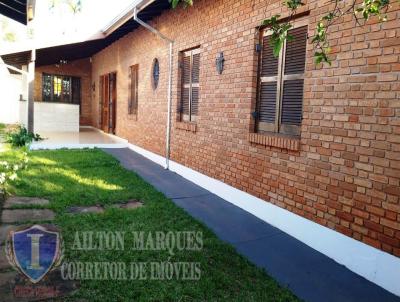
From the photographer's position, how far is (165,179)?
22.7 feet

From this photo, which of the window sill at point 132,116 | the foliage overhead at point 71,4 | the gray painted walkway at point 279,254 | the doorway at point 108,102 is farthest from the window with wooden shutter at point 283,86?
the foliage overhead at point 71,4

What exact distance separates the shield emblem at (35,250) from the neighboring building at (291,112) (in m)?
2.69

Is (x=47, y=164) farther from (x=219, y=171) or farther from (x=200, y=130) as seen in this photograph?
(x=219, y=171)

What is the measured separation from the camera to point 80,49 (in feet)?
47.2

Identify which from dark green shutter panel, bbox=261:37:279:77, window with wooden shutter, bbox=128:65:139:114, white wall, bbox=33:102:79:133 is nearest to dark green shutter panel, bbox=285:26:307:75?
dark green shutter panel, bbox=261:37:279:77

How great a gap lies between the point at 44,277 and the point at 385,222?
3.00 m

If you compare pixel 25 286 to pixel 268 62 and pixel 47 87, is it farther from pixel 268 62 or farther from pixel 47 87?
pixel 47 87

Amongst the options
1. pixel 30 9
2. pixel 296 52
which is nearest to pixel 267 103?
pixel 296 52

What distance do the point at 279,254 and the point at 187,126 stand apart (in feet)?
12.5

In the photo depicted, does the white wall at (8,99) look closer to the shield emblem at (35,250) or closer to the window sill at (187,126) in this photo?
the window sill at (187,126)

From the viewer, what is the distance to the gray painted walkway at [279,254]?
3055 millimetres

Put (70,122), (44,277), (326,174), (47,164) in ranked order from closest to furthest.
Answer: (44,277), (326,174), (47,164), (70,122)

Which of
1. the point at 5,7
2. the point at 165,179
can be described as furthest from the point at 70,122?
the point at 165,179

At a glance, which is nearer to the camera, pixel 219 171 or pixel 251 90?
pixel 251 90
